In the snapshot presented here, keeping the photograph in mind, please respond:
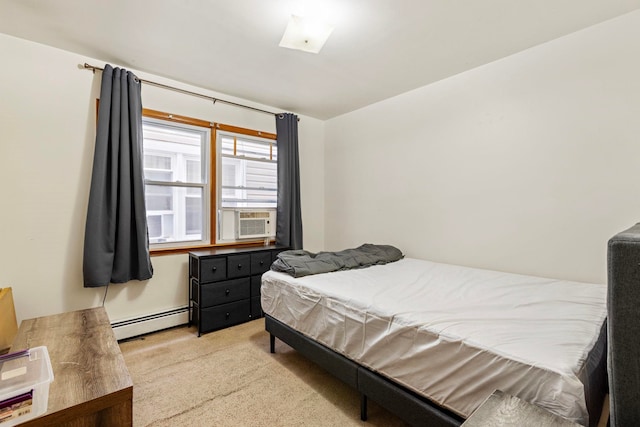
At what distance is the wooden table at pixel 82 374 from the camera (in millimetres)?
1052

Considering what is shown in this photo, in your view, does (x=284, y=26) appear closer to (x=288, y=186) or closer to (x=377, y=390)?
(x=288, y=186)

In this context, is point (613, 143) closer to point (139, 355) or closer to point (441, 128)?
point (441, 128)

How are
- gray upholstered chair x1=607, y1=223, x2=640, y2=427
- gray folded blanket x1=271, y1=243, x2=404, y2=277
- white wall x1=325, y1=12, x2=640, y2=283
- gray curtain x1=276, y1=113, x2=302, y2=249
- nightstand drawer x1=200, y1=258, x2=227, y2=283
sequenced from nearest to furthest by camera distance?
gray upholstered chair x1=607, y1=223, x2=640, y2=427 < white wall x1=325, y1=12, x2=640, y2=283 < gray folded blanket x1=271, y1=243, x2=404, y2=277 < nightstand drawer x1=200, y1=258, x2=227, y2=283 < gray curtain x1=276, y1=113, x2=302, y2=249

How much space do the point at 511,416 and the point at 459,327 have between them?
1.60 feet

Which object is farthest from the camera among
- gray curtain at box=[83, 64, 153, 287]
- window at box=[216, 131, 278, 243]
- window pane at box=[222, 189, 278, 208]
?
window pane at box=[222, 189, 278, 208]

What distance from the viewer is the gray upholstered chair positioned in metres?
0.75

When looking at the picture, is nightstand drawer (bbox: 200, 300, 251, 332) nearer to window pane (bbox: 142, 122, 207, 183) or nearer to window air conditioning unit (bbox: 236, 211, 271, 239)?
window air conditioning unit (bbox: 236, 211, 271, 239)

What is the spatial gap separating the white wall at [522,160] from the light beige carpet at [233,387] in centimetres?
168

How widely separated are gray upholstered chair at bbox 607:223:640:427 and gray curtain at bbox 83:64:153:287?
300cm

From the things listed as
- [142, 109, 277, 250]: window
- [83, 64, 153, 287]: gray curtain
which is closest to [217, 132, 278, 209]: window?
[142, 109, 277, 250]: window

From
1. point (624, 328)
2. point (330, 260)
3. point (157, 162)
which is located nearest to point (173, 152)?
point (157, 162)

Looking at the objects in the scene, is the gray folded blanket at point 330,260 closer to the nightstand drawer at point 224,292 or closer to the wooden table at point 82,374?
the nightstand drawer at point 224,292

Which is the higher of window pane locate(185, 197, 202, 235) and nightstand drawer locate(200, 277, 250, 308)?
window pane locate(185, 197, 202, 235)

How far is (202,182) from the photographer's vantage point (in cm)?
322
